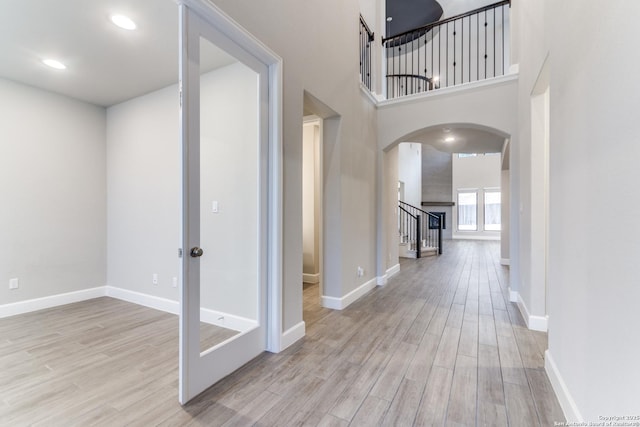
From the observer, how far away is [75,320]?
3.09m

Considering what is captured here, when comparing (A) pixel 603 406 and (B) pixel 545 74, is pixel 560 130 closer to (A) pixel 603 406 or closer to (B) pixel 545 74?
(B) pixel 545 74

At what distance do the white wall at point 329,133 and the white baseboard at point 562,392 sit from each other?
1911 mm

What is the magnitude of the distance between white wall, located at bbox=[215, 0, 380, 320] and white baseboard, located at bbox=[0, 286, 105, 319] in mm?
3162

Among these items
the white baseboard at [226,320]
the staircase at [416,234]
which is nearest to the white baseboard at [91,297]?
the white baseboard at [226,320]

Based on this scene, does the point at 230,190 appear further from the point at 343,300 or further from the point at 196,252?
the point at 343,300

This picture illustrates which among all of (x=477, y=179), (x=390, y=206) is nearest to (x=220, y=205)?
(x=390, y=206)

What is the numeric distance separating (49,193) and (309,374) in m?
3.93

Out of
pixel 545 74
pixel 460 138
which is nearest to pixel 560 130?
pixel 545 74

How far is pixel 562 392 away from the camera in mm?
1708

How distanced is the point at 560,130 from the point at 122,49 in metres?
3.61

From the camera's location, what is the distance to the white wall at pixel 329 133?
247cm

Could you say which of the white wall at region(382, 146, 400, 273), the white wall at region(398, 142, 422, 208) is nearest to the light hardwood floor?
the white wall at region(382, 146, 400, 273)

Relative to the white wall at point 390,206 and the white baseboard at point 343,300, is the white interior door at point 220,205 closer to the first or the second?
the white baseboard at point 343,300

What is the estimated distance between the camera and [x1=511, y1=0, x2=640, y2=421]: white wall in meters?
1.04
